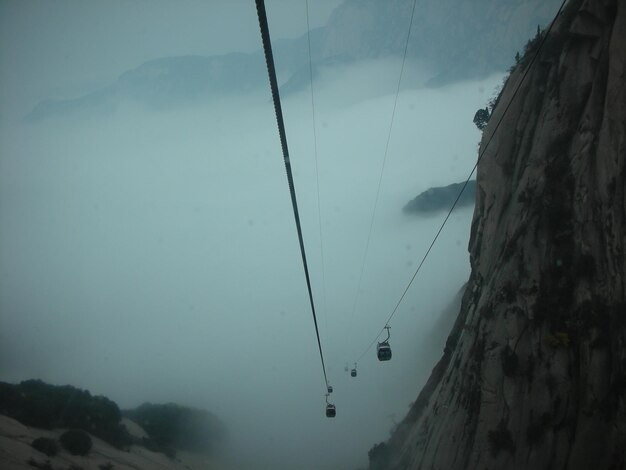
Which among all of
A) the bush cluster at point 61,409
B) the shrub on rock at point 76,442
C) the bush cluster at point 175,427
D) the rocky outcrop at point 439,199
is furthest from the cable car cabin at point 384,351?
the rocky outcrop at point 439,199

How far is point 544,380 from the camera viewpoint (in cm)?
1315

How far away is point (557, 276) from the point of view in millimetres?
13484

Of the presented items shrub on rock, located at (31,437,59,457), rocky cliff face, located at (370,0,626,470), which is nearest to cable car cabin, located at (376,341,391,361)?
rocky cliff face, located at (370,0,626,470)

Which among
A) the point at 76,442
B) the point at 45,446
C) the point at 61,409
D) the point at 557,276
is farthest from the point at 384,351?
the point at 61,409

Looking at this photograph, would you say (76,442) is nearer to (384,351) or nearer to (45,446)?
(45,446)

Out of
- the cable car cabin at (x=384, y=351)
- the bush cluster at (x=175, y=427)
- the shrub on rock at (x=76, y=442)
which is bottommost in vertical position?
the bush cluster at (x=175, y=427)

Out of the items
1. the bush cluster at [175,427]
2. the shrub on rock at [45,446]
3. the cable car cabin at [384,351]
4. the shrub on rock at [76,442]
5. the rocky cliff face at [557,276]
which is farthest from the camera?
the bush cluster at [175,427]

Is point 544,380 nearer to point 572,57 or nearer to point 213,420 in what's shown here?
point 572,57

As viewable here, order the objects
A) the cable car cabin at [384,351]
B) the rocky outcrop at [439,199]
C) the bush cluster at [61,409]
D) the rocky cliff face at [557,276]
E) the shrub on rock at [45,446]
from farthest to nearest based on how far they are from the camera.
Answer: the rocky outcrop at [439,199]
the bush cluster at [61,409]
the shrub on rock at [45,446]
the cable car cabin at [384,351]
the rocky cliff face at [557,276]

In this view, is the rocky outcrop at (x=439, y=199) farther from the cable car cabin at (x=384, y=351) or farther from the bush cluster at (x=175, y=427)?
the cable car cabin at (x=384, y=351)

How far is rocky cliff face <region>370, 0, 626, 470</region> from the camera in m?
11.6

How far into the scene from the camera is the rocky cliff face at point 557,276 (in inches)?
456

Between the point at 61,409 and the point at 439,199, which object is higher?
the point at 439,199

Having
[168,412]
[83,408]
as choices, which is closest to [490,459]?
[83,408]
